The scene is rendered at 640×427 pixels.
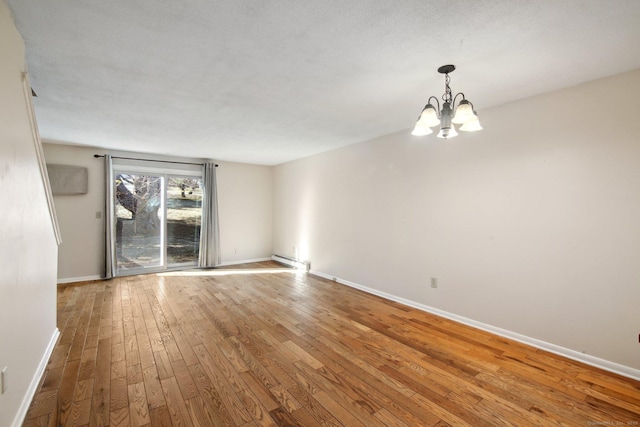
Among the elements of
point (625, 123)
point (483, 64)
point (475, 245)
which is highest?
point (483, 64)

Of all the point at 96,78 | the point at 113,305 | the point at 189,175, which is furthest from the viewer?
the point at 189,175

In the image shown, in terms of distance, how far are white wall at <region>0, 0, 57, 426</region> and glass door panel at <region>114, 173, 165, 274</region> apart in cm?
327

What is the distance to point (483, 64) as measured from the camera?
2072mm

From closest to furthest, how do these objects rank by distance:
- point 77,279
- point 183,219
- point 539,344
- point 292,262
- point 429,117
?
point 429,117 → point 539,344 → point 77,279 → point 183,219 → point 292,262

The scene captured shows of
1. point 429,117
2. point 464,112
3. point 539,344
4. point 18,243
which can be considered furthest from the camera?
point 539,344

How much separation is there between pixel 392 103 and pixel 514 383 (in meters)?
2.63

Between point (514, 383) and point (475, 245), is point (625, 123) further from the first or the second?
point (514, 383)

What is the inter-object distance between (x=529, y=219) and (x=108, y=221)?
6.21 metres

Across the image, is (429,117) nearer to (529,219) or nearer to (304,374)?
(529,219)

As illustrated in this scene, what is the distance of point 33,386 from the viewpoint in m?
1.92

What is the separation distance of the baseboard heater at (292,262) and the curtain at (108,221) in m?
3.18

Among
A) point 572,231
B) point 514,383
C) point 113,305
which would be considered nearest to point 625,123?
A: point 572,231

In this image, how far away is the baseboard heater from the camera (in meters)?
5.66

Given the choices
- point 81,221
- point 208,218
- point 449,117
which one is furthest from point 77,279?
point 449,117
